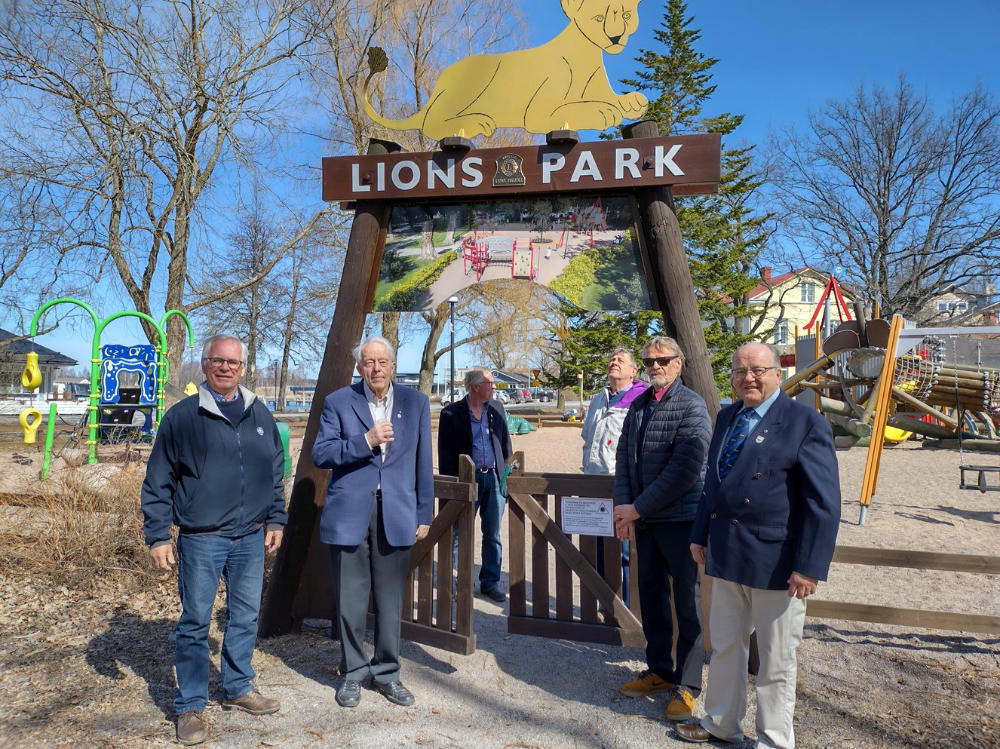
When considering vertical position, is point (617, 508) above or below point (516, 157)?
below

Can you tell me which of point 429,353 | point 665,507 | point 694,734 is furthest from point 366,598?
point 429,353

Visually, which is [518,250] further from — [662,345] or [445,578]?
[445,578]

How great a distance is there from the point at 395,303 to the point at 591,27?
6.60 feet

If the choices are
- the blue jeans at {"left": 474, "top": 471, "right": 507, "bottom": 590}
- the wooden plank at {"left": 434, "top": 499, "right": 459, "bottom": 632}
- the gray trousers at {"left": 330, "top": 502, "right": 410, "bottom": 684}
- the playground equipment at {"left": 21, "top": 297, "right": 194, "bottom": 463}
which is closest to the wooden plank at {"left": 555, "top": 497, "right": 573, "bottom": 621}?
the wooden plank at {"left": 434, "top": 499, "right": 459, "bottom": 632}

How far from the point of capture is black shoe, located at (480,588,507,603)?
5.36m

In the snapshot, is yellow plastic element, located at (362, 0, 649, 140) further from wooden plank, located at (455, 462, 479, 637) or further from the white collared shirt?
wooden plank, located at (455, 462, 479, 637)

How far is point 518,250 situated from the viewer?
450 centimetres

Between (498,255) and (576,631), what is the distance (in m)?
2.27

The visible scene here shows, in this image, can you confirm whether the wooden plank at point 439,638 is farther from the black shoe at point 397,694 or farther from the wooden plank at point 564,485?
the wooden plank at point 564,485

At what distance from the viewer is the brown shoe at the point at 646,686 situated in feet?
11.7

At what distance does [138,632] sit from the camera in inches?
175

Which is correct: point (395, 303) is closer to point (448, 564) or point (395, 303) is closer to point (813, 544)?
point (448, 564)

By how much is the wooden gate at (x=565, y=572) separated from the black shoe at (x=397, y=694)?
0.94 m

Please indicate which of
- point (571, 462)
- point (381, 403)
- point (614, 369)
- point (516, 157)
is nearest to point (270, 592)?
point (381, 403)
